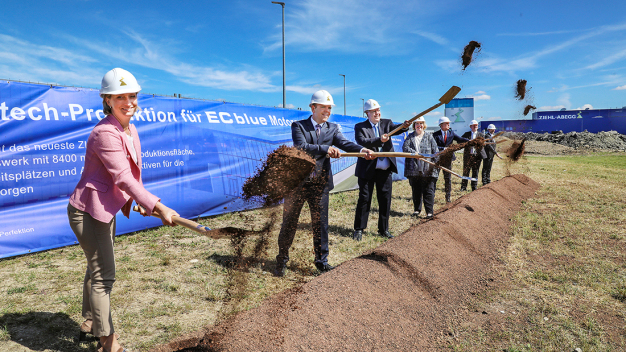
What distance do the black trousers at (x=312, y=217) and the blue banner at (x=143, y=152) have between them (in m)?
0.55

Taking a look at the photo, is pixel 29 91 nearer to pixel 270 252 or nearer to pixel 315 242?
pixel 270 252

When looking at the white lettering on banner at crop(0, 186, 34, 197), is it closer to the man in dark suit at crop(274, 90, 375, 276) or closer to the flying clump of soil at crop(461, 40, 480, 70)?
the man in dark suit at crop(274, 90, 375, 276)

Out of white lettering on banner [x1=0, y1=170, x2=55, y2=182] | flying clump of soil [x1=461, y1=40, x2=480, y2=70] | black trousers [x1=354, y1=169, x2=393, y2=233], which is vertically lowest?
black trousers [x1=354, y1=169, x2=393, y2=233]

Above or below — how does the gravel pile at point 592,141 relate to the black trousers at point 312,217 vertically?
above

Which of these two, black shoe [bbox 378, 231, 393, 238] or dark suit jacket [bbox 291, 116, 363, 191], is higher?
dark suit jacket [bbox 291, 116, 363, 191]

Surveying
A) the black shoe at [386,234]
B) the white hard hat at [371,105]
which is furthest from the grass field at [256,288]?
the white hard hat at [371,105]

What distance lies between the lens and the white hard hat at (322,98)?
12.7 ft

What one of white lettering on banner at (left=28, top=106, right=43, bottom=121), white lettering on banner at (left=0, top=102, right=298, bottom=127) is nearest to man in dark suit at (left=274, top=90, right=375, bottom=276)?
white lettering on banner at (left=0, top=102, right=298, bottom=127)

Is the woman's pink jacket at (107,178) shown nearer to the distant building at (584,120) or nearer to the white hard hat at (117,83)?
the white hard hat at (117,83)

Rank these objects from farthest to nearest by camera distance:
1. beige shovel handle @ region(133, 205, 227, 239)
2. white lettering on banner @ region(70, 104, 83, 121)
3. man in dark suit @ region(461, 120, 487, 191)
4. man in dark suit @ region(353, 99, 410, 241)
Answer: man in dark suit @ region(461, 120, 487, 191) → man in dark suit @ region(353, 99, 410, 241) → white lettering on banner @ region(70, 104, 83, 121) → beige shovel handle @ region(133, 205, 227, 239)

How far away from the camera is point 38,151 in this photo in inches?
189

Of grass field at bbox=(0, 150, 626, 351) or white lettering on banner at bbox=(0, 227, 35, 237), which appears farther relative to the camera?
white lettering on banner at bbox=(0, 227, 35, 237)

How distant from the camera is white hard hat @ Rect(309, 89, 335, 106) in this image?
3879 mm

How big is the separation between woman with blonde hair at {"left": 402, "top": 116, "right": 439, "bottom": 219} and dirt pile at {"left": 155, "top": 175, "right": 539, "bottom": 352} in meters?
2.69
